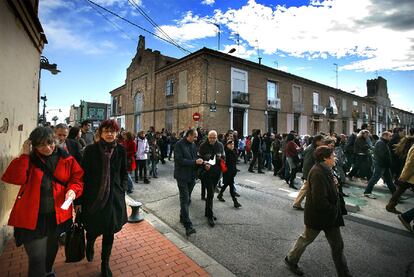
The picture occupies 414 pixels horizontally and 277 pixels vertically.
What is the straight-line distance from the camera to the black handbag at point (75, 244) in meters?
2.61

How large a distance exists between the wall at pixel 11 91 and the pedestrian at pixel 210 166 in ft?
9.94

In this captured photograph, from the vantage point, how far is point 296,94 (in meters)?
25.7

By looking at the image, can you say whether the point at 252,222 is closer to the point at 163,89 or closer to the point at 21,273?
the point at 21,273

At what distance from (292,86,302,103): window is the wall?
24.2 m

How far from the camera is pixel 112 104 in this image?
35094 millimetres

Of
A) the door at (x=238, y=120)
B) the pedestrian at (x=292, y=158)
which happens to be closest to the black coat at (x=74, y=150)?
the pedestrian at (x=292, y=158)

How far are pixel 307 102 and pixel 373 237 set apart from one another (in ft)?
80.3

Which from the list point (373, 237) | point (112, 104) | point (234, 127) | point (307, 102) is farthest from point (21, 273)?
point (112, 104)

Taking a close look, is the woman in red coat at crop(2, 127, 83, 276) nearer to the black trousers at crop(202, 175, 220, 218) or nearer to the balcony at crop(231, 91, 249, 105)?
the black trousers at crop(202, 175, 220, 218)

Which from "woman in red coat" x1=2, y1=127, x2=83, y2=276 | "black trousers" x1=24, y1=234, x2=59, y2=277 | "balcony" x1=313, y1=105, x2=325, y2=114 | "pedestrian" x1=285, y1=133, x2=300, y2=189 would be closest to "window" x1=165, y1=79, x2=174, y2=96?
"pedestrian" x1=285, y1=133, x2=300, y2=189

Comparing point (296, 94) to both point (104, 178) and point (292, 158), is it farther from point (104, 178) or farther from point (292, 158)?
point (104, 178)

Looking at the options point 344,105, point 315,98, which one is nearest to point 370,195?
point 315,98

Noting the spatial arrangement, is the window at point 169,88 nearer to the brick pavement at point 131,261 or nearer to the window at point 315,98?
the window at point 315,98

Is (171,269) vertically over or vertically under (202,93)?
under
